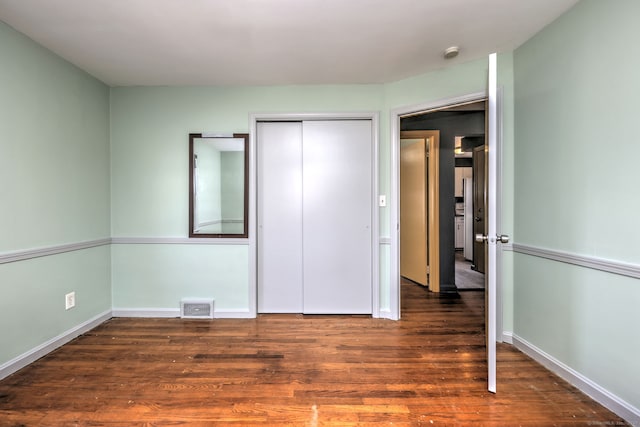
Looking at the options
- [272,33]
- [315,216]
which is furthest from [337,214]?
[272,33]

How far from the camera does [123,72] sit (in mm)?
2619

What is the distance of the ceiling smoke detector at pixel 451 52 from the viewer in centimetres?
220

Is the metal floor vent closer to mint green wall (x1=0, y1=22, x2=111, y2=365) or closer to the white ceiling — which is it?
mint green wall (x1=0, y1=22, x2=111, y2=365)

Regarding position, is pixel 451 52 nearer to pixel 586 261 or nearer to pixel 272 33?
pixel 272 33

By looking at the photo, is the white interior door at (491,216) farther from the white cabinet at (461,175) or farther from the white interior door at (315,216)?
the white cabinet at (461,175)

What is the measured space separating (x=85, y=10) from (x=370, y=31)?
1754 mm

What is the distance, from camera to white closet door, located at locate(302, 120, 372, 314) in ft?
9.60

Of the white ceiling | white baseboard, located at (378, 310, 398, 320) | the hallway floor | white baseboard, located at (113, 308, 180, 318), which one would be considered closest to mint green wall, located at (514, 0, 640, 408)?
the white ceiling

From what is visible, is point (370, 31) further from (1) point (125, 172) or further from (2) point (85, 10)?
(1) point (125, 172)

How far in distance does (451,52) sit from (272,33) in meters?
1.33

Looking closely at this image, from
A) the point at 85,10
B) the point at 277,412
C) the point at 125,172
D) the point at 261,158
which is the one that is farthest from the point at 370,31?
the point at 125,172

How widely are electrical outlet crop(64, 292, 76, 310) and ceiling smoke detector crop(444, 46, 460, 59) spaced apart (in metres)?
3.56

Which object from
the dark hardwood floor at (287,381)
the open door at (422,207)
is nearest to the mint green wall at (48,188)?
the dark hardwood floor at (287,381)

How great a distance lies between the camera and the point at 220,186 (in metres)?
2.94
